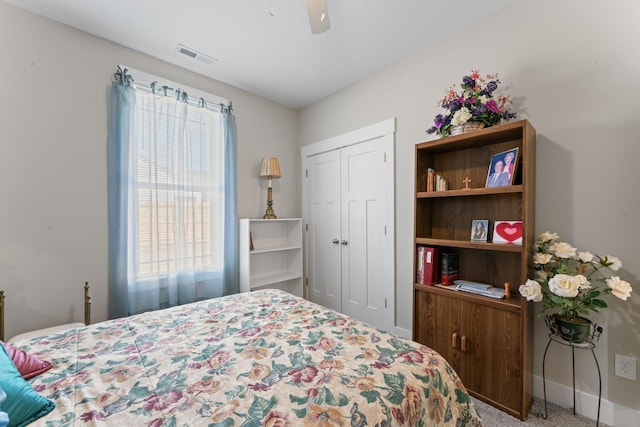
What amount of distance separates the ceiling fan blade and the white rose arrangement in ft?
6.17

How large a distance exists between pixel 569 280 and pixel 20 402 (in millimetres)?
2339

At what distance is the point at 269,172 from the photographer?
3193mm

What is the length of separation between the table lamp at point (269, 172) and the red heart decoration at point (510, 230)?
228 centimetres

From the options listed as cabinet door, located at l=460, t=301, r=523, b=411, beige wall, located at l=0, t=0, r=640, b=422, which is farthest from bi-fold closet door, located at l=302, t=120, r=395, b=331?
cabinet door, located at l=460, t=301, r=523, b=411

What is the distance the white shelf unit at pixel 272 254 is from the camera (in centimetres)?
304

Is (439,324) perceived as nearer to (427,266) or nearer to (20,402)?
(427,266)

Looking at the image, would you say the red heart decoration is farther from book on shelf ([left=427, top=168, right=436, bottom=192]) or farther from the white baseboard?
the white baseboard

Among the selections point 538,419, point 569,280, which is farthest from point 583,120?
point 538,419

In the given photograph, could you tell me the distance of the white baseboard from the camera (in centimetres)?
156

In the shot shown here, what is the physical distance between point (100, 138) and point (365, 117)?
2.46 metres

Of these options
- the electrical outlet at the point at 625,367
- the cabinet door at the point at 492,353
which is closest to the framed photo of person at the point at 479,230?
the cabinet door at the point at 492,353

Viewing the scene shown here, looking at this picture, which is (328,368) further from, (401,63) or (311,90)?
(311,90)

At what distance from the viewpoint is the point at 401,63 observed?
8.64ft

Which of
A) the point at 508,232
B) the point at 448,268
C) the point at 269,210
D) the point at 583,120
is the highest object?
the point at 583,120
